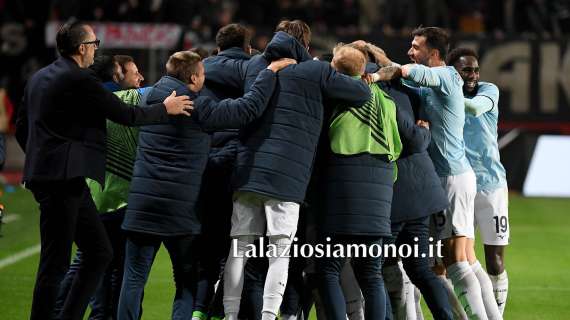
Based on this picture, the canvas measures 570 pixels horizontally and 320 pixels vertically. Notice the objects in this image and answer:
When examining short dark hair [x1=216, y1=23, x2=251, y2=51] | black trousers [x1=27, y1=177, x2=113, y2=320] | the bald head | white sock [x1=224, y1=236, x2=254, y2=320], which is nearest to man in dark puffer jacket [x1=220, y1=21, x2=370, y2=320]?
white sock [x1=224, y1=236, x2=254, y2=320]

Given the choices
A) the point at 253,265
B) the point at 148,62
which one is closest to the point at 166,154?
the point at 253,265

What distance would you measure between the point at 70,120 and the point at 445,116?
254cm

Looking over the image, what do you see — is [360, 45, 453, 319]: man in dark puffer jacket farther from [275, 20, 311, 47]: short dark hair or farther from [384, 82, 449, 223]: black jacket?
[275, 20, 311, 47]: short dark hair

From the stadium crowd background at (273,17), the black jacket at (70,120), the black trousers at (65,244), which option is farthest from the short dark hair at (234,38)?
the stadium crowd background at (273,17)

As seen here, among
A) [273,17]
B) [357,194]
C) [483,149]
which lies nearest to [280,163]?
[357,194]

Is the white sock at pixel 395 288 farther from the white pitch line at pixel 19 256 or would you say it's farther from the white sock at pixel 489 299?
the white pitch line at pixel 19 256

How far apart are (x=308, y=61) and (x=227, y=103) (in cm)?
60

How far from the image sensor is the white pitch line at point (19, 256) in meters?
10.7

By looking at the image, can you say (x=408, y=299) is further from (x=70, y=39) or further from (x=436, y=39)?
(x=70, y=39)

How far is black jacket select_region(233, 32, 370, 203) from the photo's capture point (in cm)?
679

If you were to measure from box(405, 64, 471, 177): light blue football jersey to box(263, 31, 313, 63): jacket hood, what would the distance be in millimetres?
770

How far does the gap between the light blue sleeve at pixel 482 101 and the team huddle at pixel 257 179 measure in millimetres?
22

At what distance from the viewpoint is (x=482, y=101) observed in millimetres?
7672

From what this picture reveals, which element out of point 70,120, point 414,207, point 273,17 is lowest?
point 414,207
